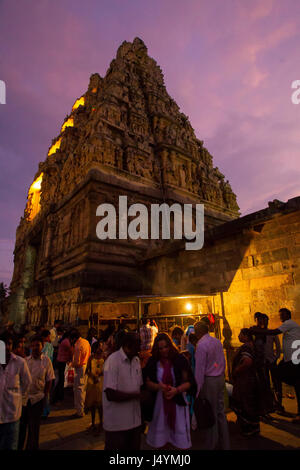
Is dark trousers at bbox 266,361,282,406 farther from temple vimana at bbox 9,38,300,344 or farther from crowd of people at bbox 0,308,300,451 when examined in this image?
temple vimana at bbox 9,38,300,344

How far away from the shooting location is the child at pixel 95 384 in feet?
16.2

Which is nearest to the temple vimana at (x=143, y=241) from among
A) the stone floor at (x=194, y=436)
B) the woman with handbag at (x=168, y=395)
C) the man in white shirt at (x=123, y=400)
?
the stone floor at (x=194, y=436)

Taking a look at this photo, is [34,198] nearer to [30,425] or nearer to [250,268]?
[250,268]

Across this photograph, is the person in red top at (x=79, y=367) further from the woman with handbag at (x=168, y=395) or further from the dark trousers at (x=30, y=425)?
the woman with handbag at (x=168, y=395)

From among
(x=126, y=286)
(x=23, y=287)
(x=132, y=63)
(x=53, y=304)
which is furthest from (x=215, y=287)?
(x=132, y=63)

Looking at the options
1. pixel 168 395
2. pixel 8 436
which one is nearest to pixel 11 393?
pixel 8 436

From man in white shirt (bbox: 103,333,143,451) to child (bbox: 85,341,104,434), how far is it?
2.38m

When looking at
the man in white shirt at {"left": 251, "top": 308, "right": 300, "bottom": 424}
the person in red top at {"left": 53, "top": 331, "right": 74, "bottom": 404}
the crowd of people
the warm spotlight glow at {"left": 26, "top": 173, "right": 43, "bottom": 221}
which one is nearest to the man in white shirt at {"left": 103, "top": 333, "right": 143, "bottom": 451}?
the crowd of people

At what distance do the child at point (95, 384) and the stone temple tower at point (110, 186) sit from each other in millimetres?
4658

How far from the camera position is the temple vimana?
7672 millimetres

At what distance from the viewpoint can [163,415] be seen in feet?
9.96

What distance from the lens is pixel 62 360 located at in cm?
679
